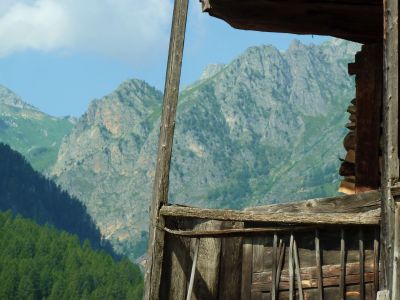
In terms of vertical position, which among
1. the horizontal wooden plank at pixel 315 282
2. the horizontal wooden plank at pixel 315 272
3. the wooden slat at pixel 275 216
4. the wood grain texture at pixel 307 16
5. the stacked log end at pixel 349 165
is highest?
the wood grain texture at pixel 307 16

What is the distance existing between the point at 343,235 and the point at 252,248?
1.13 meters

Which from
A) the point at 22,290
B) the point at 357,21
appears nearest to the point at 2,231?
the point at 22,290

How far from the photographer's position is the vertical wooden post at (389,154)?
886 centimetres

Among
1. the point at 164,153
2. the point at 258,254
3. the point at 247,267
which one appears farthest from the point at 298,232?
the point at 164,153

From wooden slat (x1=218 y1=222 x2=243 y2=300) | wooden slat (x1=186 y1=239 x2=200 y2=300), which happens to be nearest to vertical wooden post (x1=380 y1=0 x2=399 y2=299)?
wooden slat (x1=218 y1=222 x2=243 y2=300)

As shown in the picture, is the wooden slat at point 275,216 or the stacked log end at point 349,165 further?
the stacked log end at point 349,165

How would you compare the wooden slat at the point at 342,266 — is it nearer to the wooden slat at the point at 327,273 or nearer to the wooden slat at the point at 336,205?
the wooden slat at the point at 327,273

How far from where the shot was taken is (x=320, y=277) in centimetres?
993

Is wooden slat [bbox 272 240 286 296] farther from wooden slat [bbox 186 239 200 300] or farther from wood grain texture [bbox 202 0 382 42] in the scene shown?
wood grain texture [bbox 202 0 382 42]

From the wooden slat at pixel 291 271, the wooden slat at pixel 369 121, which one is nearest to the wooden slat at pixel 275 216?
the wooden slat at pixel 291 271

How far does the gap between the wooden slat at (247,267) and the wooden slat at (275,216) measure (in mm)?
436

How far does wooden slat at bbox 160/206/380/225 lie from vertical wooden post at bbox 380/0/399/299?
0.46 meters

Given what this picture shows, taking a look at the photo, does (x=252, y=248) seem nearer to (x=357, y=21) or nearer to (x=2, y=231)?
(x=357, y=21)

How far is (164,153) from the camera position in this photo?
10500 mm
